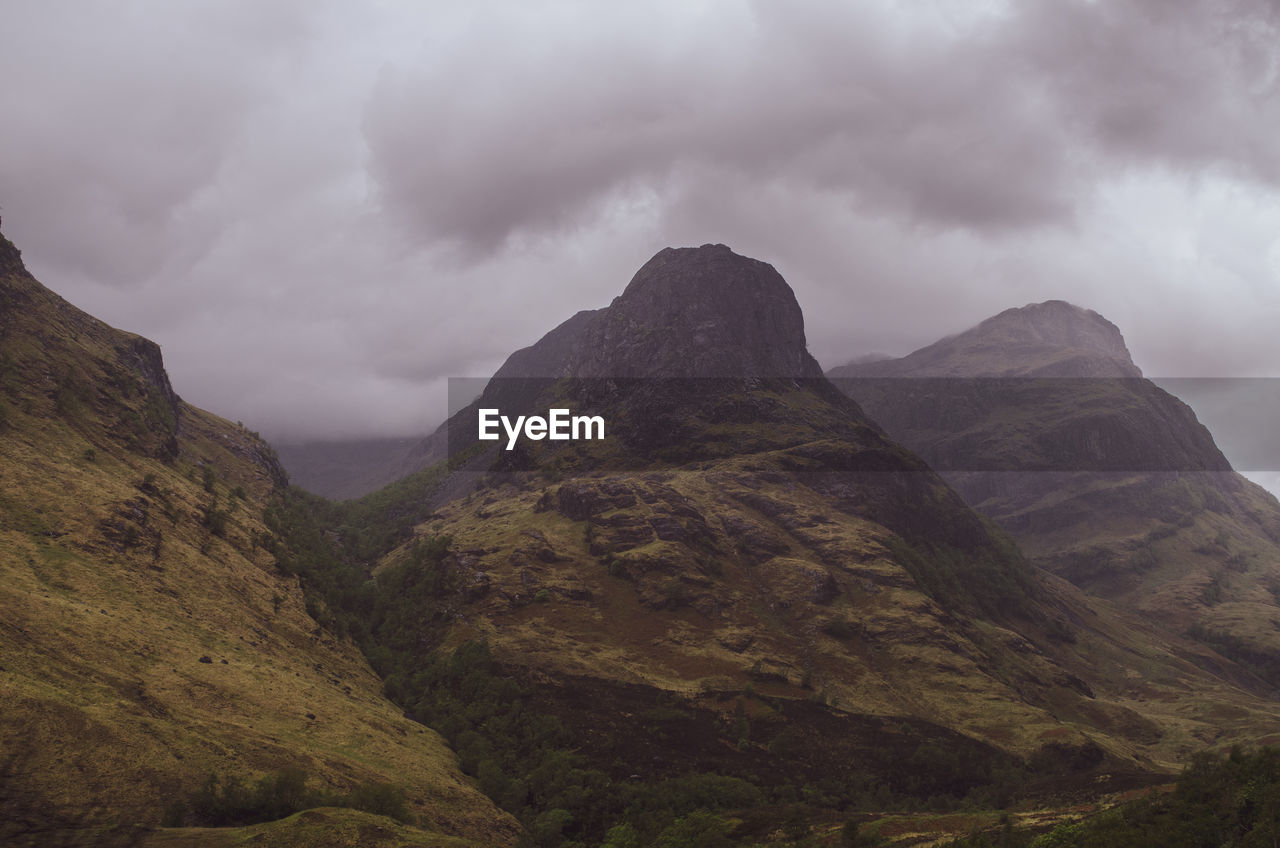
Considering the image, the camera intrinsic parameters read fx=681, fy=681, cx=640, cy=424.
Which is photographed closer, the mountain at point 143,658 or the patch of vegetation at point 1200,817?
the patch of vegetation at point 1200,817

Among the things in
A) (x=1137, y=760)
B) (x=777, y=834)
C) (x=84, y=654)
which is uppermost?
(x=84, y=654)

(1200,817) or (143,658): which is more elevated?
(143,658)

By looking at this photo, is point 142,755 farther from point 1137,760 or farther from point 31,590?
point 1137,760

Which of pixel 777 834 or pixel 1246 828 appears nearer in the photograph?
pixel 1246 828

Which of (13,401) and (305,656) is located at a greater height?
(13,401)

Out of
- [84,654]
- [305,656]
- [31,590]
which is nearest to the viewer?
[84,654]

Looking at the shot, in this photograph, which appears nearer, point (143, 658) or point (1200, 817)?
point (1200, 817)

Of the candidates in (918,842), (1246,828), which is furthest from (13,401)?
(1246,828)

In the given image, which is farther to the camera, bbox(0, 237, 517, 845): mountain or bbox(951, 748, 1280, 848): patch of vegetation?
bbox(0, 237, 517, 845): mountain
